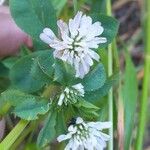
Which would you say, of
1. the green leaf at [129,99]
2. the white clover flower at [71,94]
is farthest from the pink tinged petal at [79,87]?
the green leaf at [129,99]

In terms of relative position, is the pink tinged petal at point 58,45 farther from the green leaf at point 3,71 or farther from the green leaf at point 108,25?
the green leaf at point 3,71

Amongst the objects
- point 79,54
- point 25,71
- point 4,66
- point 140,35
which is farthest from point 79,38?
point 140,35

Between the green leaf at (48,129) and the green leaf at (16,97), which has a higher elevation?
the green leaf at (16,97)

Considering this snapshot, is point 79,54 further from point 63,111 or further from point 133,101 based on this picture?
point 133,101

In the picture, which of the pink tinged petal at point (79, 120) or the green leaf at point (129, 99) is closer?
the pink tinged petal at point (79, 120)

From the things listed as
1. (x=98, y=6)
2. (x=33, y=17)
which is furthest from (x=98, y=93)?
(x=98, y=6)

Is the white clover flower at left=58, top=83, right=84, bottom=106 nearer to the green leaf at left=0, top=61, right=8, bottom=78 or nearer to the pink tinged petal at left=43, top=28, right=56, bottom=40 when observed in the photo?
the pink tinged petal at left=43, top=28, right=56, bottom=40
